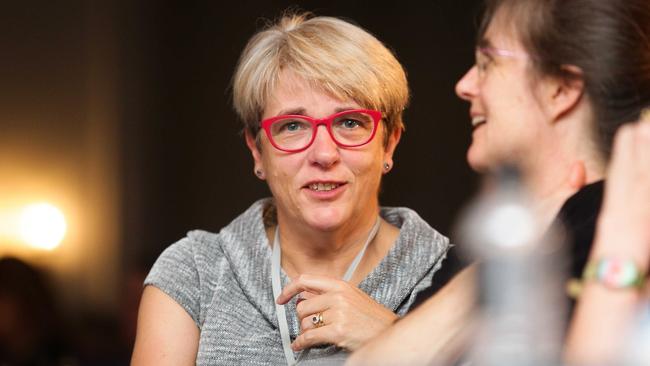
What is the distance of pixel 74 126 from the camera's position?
246 inches

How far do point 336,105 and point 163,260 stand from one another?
0.56m

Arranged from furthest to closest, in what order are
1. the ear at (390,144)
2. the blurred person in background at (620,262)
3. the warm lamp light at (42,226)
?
the warm lamp light at (42,226) → the ear at (390,144) → the blurred person in background at (620,262)

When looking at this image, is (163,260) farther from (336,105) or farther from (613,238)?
(613,238)

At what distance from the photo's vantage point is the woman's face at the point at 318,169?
251 cm

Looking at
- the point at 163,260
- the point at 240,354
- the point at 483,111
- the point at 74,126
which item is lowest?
the point at 240,354

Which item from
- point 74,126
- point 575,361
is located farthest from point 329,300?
point 74,126

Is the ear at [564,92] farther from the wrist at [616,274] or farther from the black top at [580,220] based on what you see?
the wrist at [616,274]

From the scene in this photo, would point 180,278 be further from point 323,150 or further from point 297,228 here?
point 323,150

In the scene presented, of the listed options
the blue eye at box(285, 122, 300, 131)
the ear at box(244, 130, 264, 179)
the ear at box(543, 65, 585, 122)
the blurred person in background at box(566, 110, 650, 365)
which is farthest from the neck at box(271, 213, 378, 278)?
the blurred person in background at box(566, 110, 650, 365)

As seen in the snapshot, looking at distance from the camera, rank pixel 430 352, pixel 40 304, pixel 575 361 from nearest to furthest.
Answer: pixel 575 361 → pixel 430 352 → pixel 40 304

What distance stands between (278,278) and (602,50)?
3.50 ft

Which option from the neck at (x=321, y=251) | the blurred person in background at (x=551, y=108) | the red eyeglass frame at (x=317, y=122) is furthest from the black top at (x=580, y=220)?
the neck at (x=321, y=251)

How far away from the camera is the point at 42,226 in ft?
20.4

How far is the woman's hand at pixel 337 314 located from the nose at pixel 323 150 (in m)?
0.30
